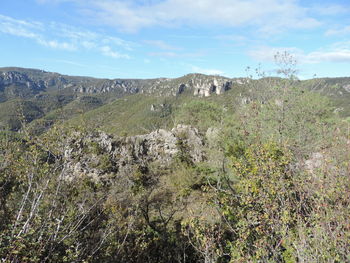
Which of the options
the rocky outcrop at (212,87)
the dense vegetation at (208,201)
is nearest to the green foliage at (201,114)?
the dense vegetation at (208,201)

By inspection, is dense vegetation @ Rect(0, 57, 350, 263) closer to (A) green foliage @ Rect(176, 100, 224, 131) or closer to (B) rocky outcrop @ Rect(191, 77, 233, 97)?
(A) green foliage @ Rect(176, 100, 224, 131)

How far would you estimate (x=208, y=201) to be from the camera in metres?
7.50

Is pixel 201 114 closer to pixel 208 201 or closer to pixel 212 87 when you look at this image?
pixel 208 201

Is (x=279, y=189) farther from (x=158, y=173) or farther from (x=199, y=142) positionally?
(x=199, y=142)

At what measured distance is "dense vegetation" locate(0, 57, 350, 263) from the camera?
15.2 ft

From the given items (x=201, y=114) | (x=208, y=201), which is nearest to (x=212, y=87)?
(x=201, y=114)

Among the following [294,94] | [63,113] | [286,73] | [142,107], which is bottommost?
[142,107]

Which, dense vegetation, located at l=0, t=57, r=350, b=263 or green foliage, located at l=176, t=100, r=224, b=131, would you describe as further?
green foliage, located at l=176, t=100, r=224, b=131

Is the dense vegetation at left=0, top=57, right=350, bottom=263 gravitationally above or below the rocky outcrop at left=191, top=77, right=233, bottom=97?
below

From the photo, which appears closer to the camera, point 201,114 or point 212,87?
point 201,114

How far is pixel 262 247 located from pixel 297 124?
11.0m

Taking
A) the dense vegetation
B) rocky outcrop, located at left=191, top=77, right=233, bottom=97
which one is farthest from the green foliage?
rocky outcrop, located at left=191, top=77, right=233, bottom=97

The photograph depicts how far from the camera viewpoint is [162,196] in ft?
55.0

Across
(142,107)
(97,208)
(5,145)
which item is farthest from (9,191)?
(142,107)
